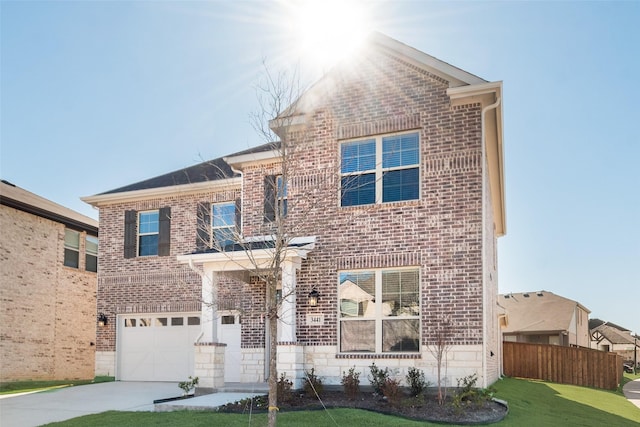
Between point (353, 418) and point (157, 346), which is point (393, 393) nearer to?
point (353, 418)

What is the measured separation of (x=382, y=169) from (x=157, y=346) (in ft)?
32.4

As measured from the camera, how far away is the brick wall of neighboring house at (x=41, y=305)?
63.4 feet

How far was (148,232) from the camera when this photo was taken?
62.2 feet

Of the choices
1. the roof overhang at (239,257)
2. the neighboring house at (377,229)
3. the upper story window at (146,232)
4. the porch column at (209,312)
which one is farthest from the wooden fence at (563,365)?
the porch column at (209,312)

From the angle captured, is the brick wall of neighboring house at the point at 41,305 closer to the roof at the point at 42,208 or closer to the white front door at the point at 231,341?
the roof at the point at 42,208

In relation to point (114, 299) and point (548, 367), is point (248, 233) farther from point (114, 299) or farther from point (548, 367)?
point (548, 367)

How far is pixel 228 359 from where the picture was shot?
16.3 m

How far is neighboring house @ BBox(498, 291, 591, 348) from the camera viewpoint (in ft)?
116

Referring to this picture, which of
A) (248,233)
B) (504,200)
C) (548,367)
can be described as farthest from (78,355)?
(548,367)

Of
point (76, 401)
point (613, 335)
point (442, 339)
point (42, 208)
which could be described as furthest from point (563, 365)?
point (613, 335)

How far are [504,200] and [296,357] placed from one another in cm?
936

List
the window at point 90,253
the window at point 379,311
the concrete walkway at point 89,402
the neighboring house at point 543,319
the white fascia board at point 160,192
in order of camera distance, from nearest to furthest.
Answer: the concrete walkway at point 89,402 → the window at point 379,311 → the white fascia board at point 160,192 → the window at point 90,253 → the neighboring house at point 543,319

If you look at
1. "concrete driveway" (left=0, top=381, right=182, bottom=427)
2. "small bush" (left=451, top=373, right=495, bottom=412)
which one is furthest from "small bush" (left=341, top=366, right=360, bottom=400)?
"concrete driveway" (left=0, top=381, right=182, bottom=427)

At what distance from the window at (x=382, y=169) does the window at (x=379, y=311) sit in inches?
64.8
